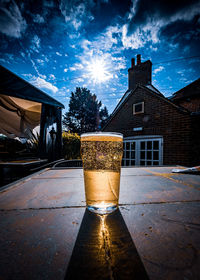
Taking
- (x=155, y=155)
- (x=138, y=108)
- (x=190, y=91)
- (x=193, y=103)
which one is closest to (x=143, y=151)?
(x=155, y=155)

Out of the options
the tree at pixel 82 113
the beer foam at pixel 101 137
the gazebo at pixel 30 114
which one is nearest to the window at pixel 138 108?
the gazebo at pixel 30 114

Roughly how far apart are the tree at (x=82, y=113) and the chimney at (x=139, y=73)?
15217 mm

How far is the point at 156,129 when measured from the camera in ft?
19.0

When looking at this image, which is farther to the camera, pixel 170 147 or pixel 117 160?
pixel 170 147

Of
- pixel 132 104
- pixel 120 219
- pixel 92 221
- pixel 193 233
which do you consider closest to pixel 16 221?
pixel 92 221

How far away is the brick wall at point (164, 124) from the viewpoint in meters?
4.72

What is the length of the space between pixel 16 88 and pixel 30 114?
2.71 m

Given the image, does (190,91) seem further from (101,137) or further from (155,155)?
(101,137)

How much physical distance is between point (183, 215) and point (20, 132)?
6540mm

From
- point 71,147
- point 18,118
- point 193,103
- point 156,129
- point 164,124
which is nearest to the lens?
point 18,118

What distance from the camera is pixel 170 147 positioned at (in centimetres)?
517

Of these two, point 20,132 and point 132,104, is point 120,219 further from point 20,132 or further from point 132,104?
point 132,104

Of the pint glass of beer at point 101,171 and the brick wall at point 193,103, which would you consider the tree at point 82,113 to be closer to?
the brick wall at point 193,103

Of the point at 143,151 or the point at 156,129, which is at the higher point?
the point at 156,129
